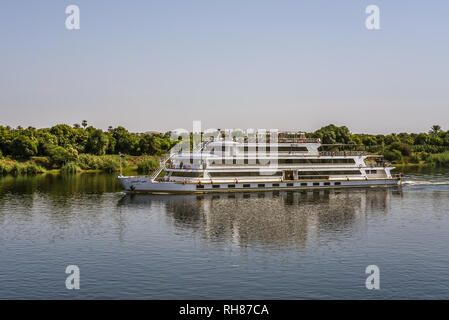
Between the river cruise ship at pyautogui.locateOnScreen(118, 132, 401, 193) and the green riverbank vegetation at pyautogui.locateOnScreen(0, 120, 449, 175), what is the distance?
156 ft

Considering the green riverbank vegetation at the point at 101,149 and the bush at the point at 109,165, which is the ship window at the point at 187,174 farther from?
the bush at the point at 109,165

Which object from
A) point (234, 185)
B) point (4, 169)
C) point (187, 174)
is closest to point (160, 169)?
point (187, 174)

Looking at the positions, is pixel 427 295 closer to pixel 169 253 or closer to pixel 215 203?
pixel 169 253

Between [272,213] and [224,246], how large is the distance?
1708 cm

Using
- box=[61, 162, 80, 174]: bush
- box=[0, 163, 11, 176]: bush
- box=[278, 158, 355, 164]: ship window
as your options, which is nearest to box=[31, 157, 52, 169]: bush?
box=[61, 162, 80, 174]: bush

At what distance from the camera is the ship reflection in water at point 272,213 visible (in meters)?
47.0

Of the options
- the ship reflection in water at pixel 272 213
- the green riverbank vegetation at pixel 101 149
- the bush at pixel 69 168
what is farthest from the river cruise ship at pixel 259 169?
the bush at pixel 69 168

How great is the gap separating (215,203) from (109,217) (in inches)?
653

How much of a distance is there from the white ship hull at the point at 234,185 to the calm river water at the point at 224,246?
3.09 metres

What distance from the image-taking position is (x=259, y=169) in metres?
80.7

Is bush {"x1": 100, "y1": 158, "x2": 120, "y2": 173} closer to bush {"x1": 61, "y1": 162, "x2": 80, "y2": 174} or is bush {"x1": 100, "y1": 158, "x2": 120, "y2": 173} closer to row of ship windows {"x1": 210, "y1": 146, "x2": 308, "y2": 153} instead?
bush {"x1": 61, "y1": 162, "x2": 80, "y2": 174}

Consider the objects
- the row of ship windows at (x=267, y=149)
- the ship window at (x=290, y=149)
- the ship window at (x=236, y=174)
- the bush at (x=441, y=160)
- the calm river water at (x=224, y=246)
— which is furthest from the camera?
the bush at (x=441, y=160)

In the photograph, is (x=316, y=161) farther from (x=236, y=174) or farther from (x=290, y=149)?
(x=236, y=174)
